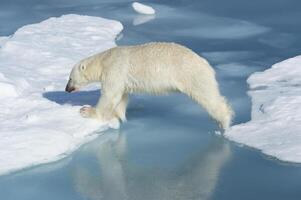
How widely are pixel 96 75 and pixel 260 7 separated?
5015 millimetres

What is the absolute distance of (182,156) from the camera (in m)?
5.58

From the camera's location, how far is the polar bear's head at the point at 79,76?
6.54 m

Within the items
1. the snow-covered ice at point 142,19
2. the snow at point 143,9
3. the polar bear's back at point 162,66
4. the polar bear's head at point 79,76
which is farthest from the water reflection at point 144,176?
the snow at point 143,9

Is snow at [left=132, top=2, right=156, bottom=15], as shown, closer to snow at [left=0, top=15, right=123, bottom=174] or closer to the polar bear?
snow at [left=0, top=15, right=123, bottom=174]

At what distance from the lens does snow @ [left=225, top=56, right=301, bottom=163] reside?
557 centimetres

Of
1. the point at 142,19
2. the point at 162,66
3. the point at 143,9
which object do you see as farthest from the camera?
the point at 143,9

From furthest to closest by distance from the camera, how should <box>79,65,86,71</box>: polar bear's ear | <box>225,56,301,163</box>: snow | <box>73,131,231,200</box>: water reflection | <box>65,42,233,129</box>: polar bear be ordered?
<box>79,65,86,71</box>: polar bear's ear < <box>65,42,233,129</box>: polar bear < <box>225,56,301,163</box>: snow < <box>73,131,231,200</box>: water reflection

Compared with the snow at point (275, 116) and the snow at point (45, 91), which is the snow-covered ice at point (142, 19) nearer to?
the snow at point (45, 91)

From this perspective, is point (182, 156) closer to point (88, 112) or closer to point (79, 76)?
point (88, 112)

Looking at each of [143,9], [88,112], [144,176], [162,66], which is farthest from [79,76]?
[143,9]

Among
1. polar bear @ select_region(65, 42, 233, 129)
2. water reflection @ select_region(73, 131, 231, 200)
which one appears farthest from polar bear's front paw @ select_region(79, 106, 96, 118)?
water reflection @ select_region(73, 131, 231, 200)

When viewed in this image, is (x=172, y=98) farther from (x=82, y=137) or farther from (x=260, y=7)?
(x=260, y=7)

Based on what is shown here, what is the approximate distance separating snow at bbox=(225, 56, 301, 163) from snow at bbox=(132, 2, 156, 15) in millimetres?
3571

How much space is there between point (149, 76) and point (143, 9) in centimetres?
495
